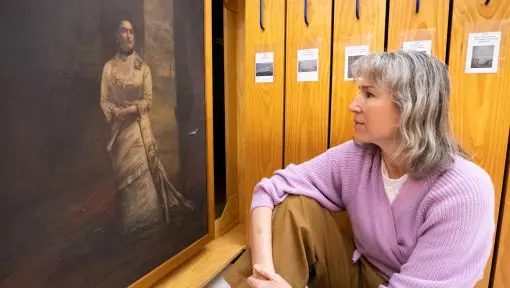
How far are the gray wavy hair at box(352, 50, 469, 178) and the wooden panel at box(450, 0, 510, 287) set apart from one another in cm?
30

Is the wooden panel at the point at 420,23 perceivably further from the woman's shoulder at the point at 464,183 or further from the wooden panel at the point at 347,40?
the woman's shoulder at the point at 464,183

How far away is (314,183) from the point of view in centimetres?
110

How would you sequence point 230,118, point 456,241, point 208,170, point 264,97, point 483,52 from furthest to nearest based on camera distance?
1. point 230,118
2. point 208,170
3. point 264,97
4. point 483,52
5. point 456,241

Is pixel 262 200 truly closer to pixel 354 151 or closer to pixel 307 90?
pixel 354 151

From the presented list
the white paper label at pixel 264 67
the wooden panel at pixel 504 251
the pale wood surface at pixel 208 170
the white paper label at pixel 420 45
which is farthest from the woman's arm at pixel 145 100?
the wooden panel at pixel 504 251

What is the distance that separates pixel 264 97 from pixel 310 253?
28.5 inches

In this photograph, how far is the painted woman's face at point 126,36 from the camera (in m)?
1.10

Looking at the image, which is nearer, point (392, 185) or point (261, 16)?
point (392, 185)

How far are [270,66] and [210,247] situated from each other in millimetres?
1045

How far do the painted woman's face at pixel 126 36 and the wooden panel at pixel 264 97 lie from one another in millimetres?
504

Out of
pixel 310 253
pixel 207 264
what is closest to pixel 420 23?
pixel 310 253

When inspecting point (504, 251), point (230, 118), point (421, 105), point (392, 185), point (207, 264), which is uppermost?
point (421, 105)

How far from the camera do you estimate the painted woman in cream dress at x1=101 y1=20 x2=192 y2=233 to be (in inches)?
43.4

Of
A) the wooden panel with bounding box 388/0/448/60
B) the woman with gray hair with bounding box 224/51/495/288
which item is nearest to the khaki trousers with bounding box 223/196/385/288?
the woman with gray hair with bounding box 224/51/495/288
